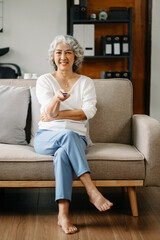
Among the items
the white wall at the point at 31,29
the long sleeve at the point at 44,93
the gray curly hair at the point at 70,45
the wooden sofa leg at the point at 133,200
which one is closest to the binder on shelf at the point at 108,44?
the white wall at the point at 31,29

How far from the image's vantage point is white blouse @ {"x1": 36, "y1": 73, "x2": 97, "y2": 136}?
81.9 inches

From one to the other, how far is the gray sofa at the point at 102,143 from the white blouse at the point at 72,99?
179mm

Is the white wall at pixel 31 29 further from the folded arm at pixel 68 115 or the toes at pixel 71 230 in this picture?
the toes at pixel 71 230

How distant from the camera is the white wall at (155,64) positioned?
4664 millimetres

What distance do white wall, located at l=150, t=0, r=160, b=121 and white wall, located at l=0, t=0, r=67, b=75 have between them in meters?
1.29

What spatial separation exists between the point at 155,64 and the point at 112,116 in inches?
102

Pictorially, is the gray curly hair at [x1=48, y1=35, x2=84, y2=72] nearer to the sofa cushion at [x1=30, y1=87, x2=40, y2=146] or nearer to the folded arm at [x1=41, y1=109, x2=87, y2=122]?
the sofa cushion at [x1=30, y1=87, x2=40, y2=146]

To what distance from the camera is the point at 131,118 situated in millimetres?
2408

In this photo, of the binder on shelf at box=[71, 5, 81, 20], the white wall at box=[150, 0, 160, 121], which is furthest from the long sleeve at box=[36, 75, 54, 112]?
the white wall at box=[150, 0, 160, 121]

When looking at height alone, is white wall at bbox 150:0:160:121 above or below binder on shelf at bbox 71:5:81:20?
below

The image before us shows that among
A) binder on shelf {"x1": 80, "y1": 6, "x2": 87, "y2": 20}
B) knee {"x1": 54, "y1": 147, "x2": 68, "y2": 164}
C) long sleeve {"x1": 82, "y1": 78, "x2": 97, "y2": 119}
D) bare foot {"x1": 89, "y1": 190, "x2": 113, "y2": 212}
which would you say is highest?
binder on shelf {"x1": 80, "y1": 6, "x2": 87, "y2": 20}

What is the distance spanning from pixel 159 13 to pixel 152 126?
3189 mm

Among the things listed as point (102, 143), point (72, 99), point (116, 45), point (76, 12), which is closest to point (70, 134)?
point (72, 99)

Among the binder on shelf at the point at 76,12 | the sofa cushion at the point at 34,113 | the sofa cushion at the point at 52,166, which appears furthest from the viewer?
the binder on shelf at the point at 76,12
